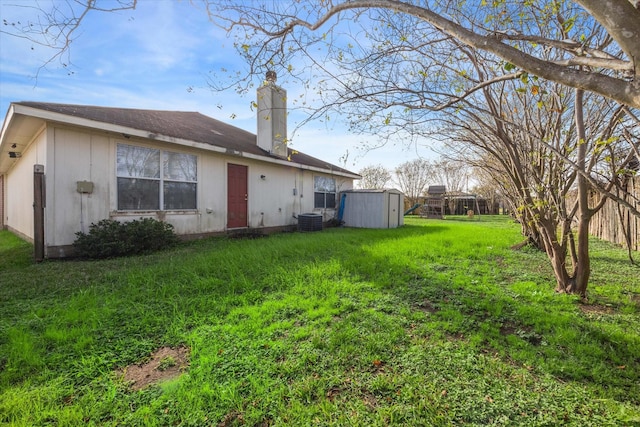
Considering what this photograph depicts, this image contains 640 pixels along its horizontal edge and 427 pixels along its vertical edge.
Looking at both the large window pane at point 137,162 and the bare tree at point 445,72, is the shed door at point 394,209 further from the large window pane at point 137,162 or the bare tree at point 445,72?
the large window pane at point 137,162

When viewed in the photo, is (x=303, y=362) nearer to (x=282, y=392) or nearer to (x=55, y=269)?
(x=282, y=392)

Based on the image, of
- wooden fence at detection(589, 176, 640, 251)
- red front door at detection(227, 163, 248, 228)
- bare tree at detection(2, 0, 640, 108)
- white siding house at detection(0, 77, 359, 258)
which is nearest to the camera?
bare tree at detection(2, 0, 640, 108)

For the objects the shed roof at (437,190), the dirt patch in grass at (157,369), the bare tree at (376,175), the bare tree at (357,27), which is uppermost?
the bare tree at (376,175)

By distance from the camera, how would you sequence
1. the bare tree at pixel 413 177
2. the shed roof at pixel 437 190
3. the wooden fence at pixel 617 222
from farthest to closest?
the bare tree at pixel 413 177, the shed roof at pixel 437 190, the wooden fence at pixel 617 222

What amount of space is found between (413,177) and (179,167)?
1080 inches

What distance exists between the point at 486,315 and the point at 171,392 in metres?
3.05

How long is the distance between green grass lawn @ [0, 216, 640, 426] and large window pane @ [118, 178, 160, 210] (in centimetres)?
209

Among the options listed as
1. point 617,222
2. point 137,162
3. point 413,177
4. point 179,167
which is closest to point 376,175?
point 413,177

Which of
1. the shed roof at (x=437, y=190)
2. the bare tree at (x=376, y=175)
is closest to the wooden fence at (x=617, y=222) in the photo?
the shed roof at (x=437, y=190)

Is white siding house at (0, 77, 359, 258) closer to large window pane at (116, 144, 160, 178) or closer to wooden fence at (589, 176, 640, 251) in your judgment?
large window pane at (116, 144, 160, 178)

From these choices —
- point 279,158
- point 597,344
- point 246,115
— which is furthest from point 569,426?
point 279,158

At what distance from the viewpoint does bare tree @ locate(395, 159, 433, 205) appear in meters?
30.3

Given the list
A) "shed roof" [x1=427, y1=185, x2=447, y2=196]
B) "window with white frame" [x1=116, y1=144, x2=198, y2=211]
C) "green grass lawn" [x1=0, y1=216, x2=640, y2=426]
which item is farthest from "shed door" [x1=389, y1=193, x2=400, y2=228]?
"shed roof" [x1=427, y1=185, x2=447, y2=196]

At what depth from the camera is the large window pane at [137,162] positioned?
632cm
